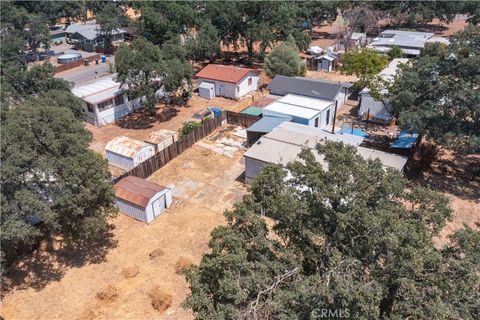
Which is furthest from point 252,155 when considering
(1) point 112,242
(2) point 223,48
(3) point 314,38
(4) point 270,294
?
(3) point 314,38

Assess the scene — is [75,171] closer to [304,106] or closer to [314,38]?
[304,106]

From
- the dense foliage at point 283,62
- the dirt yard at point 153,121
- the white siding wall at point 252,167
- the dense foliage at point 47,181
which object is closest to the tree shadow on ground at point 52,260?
the dense foliage at point 47,181

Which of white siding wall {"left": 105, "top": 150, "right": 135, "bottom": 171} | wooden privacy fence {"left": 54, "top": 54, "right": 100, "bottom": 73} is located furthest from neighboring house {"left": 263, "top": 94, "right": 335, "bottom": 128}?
wooden privacy fence {"left": 54, "top": 54, "right": 100, "bottom": 73}

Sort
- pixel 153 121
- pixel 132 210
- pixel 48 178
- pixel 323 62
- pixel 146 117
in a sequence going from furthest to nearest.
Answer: pixel 323 62 < pixel 146 117 < pixel 153 121 < pixel 132 210 < pixel 48 178

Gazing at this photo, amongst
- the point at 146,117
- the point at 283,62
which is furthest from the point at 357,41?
the point at 146,117

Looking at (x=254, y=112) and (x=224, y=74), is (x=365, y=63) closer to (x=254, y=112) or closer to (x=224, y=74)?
(x=254, y=112)

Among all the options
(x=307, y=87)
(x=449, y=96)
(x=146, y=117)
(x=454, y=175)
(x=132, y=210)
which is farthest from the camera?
(x=146, y=117)

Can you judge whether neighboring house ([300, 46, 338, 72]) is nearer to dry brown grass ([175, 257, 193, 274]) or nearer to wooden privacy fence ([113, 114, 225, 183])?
wooden privacy fence ([113, 114, 225, 183])
